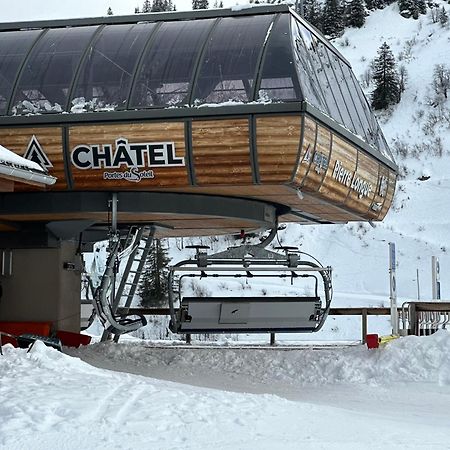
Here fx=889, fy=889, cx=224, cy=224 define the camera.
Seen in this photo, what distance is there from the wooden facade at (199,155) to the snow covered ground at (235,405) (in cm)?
326

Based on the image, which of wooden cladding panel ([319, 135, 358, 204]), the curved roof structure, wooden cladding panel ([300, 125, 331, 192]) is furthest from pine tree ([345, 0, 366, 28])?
wooden cladding panel ([300, 125, 331, 192])

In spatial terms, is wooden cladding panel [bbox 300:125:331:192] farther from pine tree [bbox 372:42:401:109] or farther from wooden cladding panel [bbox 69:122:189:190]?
pine tree [bbox 372:42:401:109]

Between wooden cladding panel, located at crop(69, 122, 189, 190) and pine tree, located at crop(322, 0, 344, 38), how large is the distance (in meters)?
66.5

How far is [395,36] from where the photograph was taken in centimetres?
7731

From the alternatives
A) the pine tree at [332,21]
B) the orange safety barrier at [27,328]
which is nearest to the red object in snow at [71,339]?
the orange safety barrier at [27,328]

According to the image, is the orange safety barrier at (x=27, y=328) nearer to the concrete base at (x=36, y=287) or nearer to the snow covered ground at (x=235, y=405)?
the concrete base at (x=36, y=287)

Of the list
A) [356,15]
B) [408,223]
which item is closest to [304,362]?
[408,223]

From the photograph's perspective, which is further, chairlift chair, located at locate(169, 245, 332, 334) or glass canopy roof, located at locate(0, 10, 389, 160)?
chairlift chair, located at locate(169, 245, 332, 334)

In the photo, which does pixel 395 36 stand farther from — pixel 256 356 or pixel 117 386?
pixel 117 386

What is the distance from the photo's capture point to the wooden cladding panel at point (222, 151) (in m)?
14.6

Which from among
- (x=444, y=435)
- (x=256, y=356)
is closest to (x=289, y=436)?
(x=444, y=435)

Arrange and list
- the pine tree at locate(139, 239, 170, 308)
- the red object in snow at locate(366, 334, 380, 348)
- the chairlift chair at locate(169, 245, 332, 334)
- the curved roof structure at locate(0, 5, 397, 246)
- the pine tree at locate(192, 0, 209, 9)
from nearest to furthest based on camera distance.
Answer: the curved roof structure at locate(0, 5, 397, 246) → the red object in snow at locate(366, 334, 380, 348) → the chairlift chair at locate(169, 245, 332, 334) → the pine tree at locate(139, 239, 170, 308) → the pine tree at locate(192, 0, 209, 9)

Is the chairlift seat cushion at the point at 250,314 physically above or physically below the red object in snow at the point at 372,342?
above

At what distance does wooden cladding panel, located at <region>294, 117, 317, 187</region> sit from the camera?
47.5 ft
